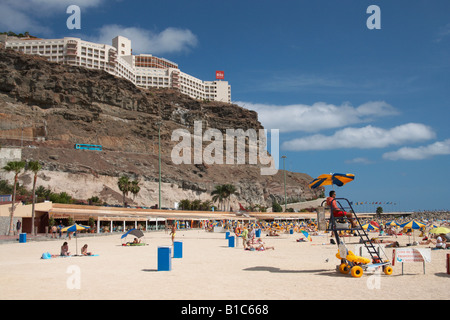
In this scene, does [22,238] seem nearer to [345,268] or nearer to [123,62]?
[345,268]

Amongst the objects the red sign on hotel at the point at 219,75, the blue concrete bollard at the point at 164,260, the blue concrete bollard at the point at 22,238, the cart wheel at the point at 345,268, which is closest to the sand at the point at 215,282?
the cart wheel at the point at 345,268

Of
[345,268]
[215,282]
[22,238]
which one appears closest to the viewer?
[215,282]

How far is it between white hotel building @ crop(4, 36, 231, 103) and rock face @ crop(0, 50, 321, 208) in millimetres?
13047

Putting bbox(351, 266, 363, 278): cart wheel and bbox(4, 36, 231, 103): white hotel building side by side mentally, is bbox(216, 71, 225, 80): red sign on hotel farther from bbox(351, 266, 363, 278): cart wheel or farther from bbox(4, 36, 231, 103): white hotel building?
bbox(351, 266, 363, 278): cart wheel

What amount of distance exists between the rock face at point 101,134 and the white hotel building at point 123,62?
514 inches

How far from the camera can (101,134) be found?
99.7 meters

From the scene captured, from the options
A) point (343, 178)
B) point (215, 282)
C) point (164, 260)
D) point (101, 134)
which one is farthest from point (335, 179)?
point (101, 134)

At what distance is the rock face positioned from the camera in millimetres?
81875

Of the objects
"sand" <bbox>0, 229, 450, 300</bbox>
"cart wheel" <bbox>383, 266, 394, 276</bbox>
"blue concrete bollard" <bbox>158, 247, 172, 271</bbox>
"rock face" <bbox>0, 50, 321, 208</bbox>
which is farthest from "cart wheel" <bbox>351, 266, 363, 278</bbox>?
"rock face" <bbox>0, 50, 321, 208</bbox>

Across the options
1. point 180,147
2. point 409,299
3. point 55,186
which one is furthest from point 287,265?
point 180,147

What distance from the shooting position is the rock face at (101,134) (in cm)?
8188

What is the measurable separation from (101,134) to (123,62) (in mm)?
47309

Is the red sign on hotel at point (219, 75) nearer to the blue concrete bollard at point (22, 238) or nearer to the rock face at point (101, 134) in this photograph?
the rock face at point (101, 134)

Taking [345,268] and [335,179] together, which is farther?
[335,179]
